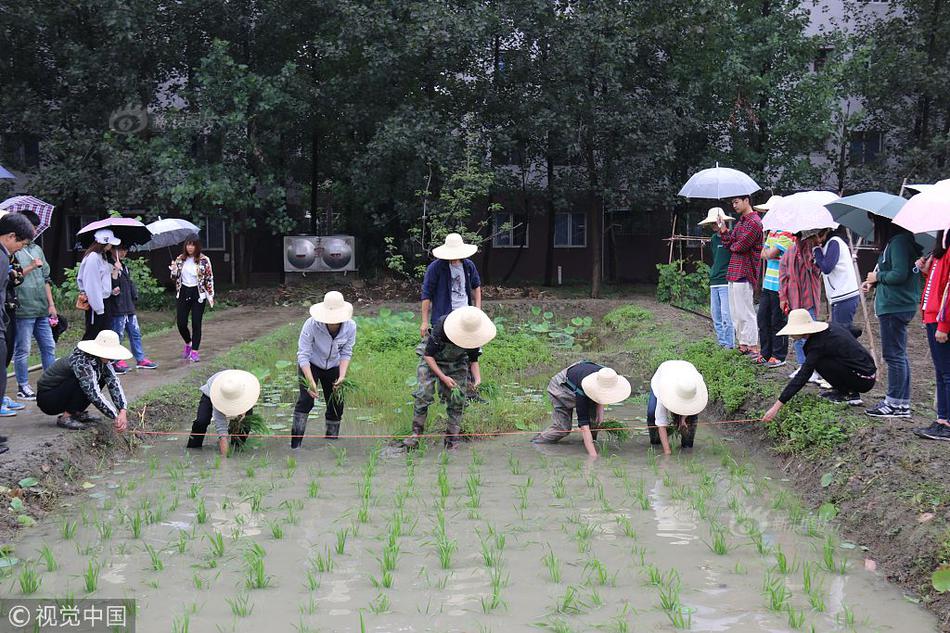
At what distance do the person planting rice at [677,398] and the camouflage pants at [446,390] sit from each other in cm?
163

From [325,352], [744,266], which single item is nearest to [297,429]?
[325,352]

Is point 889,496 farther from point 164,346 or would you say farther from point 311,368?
point 164,346

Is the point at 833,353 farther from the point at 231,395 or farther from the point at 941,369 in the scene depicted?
the point at 231,395

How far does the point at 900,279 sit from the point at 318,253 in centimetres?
1833

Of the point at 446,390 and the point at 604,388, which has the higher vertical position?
the point at 604,388

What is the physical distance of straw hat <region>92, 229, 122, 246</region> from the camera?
9.71 metres

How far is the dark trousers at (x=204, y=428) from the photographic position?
785 centimetres

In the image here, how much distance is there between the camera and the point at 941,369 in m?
6.54

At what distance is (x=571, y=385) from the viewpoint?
24.8 ft

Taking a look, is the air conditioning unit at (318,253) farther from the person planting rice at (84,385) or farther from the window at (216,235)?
the person planting rice at (84,385)

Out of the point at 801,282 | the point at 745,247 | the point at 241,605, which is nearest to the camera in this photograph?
the point at 241,605

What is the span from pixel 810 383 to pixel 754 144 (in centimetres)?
1643

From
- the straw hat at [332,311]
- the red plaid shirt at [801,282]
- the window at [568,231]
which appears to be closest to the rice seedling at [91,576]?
the straw hat at [332,311]

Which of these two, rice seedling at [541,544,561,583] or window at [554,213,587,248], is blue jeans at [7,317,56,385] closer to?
rice seedling at [541,544,561,583]
